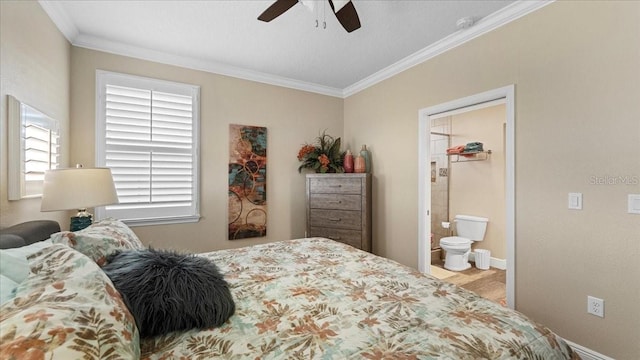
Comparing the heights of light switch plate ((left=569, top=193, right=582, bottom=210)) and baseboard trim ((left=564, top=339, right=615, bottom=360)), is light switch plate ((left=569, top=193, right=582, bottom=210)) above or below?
above

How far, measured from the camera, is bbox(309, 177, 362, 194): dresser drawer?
3.38m

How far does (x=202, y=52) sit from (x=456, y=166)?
3962 millimetres

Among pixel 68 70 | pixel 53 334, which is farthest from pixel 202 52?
pixel 53 334

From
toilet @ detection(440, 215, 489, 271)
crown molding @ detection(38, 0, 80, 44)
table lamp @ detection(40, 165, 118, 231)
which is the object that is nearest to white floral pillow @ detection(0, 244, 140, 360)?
table lamp @ detection(40, 165, 118, 231)

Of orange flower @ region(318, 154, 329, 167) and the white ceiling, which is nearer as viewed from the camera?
the white ceiling

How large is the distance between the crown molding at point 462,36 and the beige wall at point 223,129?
1.00 meters

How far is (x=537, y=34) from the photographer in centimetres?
209

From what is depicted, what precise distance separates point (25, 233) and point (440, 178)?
4.76 meters

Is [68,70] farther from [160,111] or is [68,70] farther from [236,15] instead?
[236,15]

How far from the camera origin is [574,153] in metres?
1.91

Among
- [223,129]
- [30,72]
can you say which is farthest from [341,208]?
[30,72]

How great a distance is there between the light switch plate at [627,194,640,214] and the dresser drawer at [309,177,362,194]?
2.18 meters

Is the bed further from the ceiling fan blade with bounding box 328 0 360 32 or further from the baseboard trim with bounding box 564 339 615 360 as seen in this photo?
the ceiling fan blade with bounding box 328 0 360 32

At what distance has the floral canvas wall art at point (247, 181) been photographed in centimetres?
335
